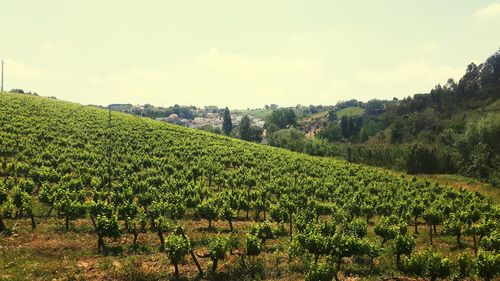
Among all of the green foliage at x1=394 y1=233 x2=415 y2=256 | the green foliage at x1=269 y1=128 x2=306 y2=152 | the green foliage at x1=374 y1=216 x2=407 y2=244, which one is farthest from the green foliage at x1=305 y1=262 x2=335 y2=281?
the green foliage at x1=269 y1=128 x2=306 y2=152

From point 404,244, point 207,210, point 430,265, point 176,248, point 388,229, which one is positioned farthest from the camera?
point 207,210

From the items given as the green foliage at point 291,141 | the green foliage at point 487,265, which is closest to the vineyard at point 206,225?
the green foliage at point 487,265

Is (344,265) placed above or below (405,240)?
below

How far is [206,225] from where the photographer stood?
43.3 meters

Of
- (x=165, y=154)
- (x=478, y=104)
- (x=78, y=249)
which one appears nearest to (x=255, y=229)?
(x=78, y=249)

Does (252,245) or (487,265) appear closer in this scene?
(487,265)

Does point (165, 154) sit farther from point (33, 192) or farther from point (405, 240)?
point (405, 240)

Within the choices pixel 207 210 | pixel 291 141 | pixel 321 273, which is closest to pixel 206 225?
pixel 207 210

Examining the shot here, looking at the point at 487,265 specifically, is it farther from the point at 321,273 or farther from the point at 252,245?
the point at 252,245

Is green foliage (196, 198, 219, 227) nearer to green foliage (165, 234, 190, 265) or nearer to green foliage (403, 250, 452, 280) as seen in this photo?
green foliage (165, 234, 190, 265)

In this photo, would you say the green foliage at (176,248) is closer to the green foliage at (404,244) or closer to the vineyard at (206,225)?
the vineyard at (206,225)

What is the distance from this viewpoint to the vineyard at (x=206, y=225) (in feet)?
96.3

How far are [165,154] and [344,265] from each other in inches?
2122

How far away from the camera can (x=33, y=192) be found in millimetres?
48312
